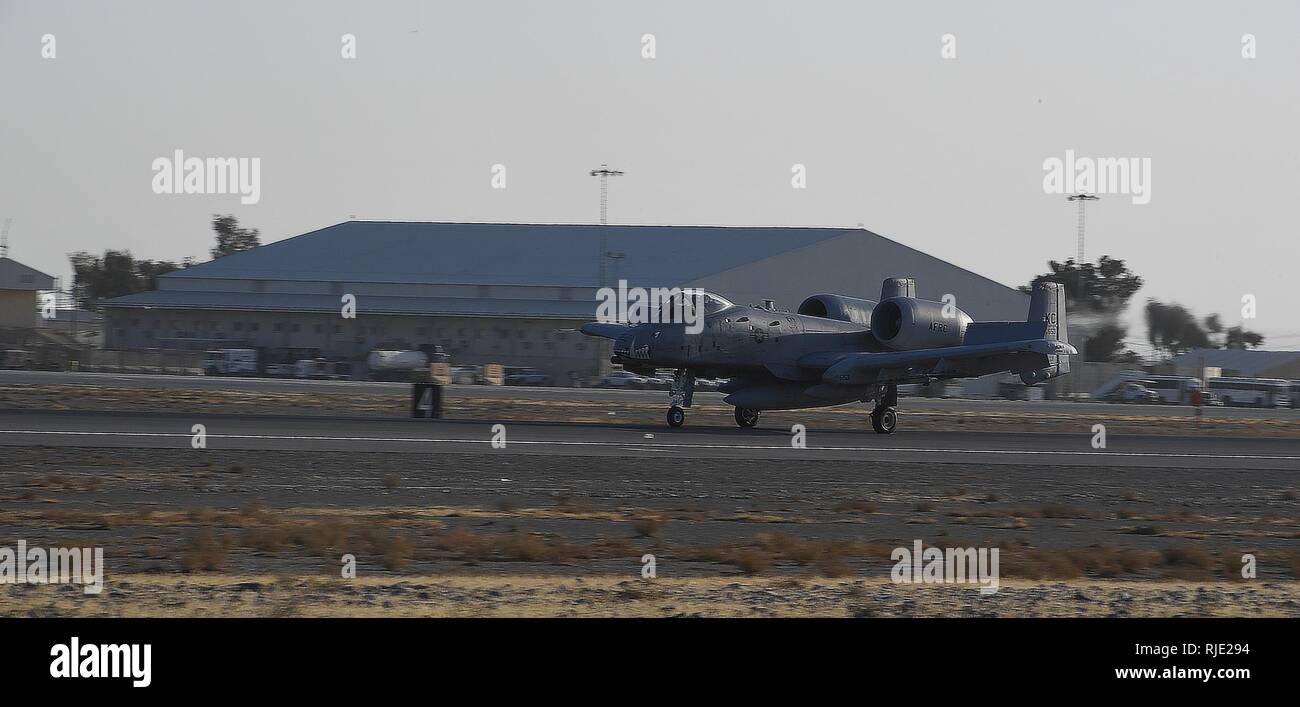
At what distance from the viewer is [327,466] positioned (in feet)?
70.1

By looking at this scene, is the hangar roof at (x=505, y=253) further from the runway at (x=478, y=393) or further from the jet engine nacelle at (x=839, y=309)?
the jet engine nacelle at (x=839, y=309)

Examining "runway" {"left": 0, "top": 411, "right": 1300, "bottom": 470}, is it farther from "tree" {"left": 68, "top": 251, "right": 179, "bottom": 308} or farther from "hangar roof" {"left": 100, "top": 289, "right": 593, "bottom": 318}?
"tree" {"left": 68, "top": 251, "right": 179, "bottom": 308}

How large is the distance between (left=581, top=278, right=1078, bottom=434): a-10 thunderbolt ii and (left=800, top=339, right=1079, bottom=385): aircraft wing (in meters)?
0.03

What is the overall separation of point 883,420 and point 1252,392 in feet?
178

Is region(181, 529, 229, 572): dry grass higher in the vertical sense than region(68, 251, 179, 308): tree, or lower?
lower

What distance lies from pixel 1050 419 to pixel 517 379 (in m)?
33.2

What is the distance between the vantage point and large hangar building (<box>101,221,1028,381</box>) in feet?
242

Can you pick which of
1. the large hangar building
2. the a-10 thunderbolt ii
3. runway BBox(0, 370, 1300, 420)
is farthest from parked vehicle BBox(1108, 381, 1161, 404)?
the a-10 thunderbolt ii

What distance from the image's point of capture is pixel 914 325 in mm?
31984

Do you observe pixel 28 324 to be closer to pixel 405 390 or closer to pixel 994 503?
pixel 405 390

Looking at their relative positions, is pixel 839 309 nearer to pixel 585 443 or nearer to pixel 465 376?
pixel 585 443

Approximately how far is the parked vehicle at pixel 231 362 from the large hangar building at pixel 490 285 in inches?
94.2
